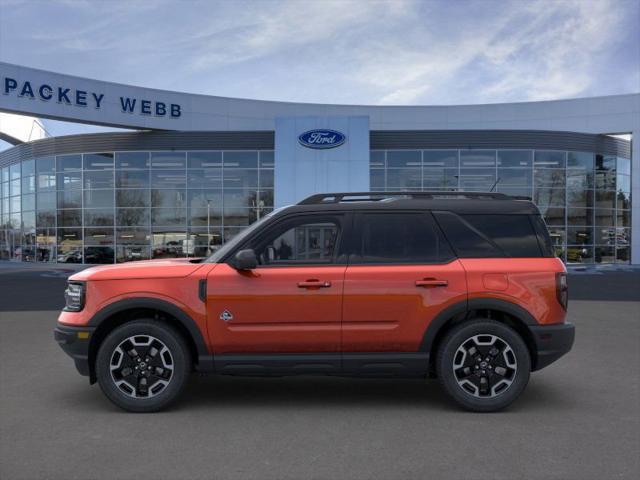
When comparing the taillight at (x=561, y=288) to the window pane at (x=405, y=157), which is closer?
the taillight at (x=561, y=288)

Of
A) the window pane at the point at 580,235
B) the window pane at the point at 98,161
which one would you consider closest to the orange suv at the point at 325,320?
the window pane at the point at 98,161

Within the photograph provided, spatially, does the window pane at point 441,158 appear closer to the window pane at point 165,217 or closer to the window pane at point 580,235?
the window pane at point 580,235

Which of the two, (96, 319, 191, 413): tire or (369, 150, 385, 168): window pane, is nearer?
(96, 319, 191, 413): tire

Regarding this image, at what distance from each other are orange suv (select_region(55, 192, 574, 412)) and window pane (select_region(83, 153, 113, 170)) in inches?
945

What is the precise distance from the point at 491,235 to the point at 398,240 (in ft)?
2.76

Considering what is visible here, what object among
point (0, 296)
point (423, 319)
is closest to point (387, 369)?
point (423, 319)

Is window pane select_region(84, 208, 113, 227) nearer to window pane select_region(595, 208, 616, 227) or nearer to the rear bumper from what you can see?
window pane select_region(595, 208, 616, 227)

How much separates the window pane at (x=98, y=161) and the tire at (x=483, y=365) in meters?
25.4

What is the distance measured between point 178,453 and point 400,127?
89.6ft

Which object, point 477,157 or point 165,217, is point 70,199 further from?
point 477,157

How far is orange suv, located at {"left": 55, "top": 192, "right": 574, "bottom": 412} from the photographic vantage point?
4605 millimetres

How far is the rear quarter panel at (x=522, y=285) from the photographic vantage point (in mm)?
4676

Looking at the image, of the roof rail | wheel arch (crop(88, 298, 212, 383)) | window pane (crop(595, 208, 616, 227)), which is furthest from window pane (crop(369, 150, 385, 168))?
wheel arch (crop(88, 298, 212, 383))

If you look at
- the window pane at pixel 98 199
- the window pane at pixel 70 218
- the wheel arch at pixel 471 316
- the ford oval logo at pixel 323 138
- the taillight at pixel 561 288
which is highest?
the ford oval logo at pixel 323 138
